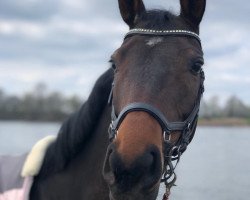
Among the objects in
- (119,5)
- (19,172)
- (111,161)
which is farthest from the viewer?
(19,172)

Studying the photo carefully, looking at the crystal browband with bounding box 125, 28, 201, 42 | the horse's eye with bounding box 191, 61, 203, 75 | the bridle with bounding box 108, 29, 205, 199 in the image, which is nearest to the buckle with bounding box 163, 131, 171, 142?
the bridle with bounding box 108, 29, 205, 199

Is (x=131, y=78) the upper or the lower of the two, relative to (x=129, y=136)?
upper

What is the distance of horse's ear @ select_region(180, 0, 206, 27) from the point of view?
Answer: 13.6 ft

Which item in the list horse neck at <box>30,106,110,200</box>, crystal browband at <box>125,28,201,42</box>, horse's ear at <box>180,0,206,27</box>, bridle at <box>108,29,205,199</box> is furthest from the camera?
horse neck at <box>30,106,110,200</box>

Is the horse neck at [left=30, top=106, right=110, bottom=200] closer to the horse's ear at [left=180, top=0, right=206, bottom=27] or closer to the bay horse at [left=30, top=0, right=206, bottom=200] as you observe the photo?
the bay horse at [left=30, top=0, right=206, bottom=200]

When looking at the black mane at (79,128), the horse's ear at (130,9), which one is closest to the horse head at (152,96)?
the horse's ear at (130,9)

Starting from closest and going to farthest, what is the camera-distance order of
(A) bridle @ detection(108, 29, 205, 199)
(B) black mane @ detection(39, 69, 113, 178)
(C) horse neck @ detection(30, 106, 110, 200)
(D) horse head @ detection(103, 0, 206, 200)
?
(D) horse head @ detection(103, 0, 206, 200), (A) bridle @ detection(108, 29, 205, 199), (C) horse neck @ detection(30, 106, 110, 200), (B) black mane @ detection(39, 69, 113, 178)

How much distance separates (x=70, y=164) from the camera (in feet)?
14.7

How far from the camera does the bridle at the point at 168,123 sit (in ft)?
11.3

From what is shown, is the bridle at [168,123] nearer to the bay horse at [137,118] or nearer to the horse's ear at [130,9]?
the bay horse at [137,118]

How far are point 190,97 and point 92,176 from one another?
3.91ft

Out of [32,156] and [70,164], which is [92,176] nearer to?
[70,164]

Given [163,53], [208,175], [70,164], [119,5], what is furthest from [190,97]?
[208,175]

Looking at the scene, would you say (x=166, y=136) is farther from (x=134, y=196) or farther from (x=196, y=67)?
(x=196, y=67)
